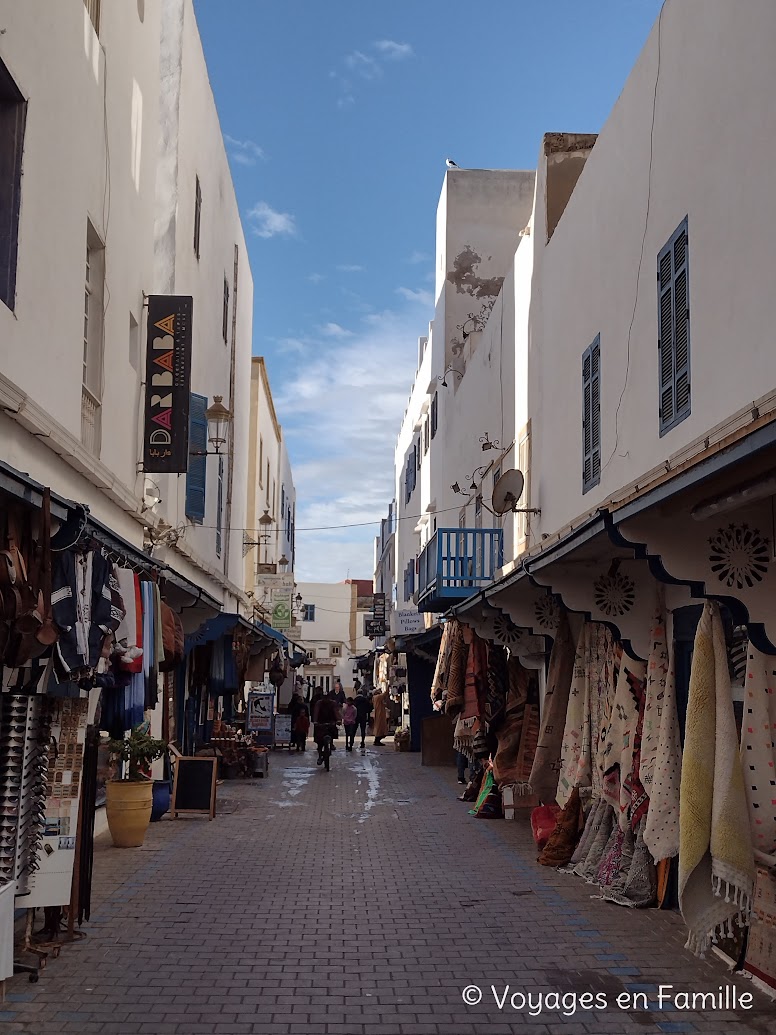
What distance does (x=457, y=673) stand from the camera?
15.6m

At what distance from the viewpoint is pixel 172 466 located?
13.8m

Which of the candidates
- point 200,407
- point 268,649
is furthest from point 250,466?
point 200,407

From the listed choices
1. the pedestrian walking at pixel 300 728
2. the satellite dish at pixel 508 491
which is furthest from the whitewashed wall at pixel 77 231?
the pedestrian walking at pixel 300 728

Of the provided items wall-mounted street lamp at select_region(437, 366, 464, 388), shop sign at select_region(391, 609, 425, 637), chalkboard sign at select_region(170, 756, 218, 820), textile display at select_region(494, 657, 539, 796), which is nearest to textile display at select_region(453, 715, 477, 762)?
textile display at select_region(494, 657, 539, 796)

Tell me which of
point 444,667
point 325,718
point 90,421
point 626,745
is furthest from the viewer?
point 325,718

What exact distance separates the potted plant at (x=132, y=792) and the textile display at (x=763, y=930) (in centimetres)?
674

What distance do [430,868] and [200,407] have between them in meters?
9.36

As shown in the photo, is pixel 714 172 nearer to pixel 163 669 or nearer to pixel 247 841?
pixel 163 669

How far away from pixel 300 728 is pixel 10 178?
20.6 meters

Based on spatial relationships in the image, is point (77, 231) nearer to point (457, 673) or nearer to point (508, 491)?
point (508, 491)

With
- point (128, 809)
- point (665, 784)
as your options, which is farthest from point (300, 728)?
point (665, 784)

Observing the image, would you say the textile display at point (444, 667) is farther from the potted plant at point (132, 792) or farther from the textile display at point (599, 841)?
the textile display at point (599, 841)

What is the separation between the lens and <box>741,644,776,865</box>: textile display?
19.9 ft

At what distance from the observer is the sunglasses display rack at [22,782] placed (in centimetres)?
681
